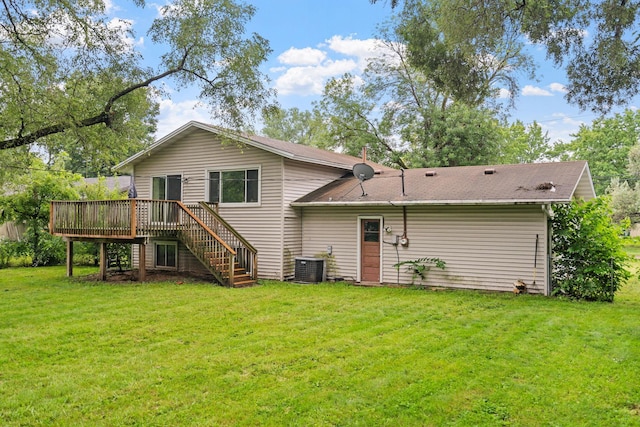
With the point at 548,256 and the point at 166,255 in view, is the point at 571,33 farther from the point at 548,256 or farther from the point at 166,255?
the point at 166,255

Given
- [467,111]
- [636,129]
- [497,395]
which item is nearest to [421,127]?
[467,111]

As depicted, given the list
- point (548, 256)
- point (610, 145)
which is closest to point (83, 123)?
point (548, 256)

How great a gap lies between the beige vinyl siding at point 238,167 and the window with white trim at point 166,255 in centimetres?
161

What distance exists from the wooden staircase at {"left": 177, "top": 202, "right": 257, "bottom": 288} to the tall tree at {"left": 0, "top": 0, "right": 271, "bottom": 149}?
2.73 m

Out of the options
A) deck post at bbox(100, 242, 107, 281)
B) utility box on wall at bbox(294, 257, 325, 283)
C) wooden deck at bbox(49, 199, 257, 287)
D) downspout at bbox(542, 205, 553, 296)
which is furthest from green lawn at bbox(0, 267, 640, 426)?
deck post at bbox(100, 242, 107, 281)

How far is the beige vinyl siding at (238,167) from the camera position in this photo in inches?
484

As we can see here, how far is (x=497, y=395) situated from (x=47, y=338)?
5670 mm

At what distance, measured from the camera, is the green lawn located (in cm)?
380

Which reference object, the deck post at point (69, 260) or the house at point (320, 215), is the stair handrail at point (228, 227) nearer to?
the house at point (320, 215)

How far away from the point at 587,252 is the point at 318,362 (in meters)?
7.11

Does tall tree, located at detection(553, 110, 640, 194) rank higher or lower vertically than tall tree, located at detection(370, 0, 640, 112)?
higher

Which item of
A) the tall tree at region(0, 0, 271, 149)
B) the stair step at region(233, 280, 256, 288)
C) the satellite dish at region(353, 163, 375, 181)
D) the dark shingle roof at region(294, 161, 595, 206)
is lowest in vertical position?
the stair step at region(233, 280, 256, 288)

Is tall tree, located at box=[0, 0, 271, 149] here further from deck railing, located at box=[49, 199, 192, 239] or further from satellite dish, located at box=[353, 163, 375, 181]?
satellite dish, located at box=[353, 163, 375, 181]

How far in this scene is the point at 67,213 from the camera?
12.3m
